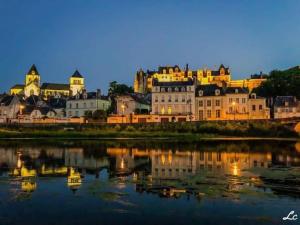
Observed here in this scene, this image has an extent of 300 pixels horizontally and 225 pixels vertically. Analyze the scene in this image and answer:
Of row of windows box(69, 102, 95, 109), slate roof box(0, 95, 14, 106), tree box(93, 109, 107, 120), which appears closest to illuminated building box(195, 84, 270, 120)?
tree box(93, 109, 107, 120)

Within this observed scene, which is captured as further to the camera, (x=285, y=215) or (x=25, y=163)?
(x=25, y=163)

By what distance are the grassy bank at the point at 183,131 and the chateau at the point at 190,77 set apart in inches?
2594

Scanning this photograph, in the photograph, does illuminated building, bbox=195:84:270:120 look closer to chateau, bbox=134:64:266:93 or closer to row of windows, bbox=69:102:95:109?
row of windows, bbox=69:102:95:109

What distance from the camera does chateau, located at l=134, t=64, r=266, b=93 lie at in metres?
152

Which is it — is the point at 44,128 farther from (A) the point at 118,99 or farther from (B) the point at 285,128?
(B) the point at 285,128

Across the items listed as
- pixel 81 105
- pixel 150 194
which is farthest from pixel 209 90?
pixel 150 194

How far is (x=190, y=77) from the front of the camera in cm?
14750

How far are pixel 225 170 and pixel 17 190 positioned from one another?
601 inches

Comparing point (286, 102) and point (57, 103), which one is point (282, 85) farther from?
point (57, 103)

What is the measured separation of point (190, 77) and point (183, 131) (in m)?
66.8

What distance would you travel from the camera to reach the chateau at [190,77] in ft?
500

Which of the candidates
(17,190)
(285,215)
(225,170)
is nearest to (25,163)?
(17,190)

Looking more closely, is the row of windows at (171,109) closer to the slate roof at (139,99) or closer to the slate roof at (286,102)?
the slate roof at (139,99)

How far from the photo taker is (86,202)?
18.7 metres
